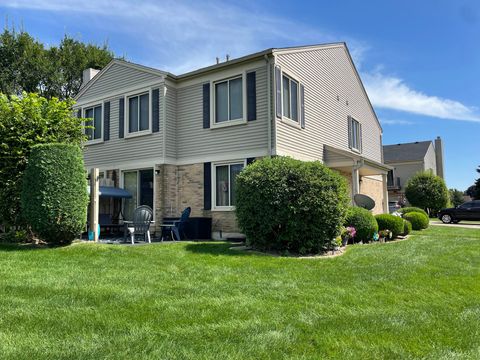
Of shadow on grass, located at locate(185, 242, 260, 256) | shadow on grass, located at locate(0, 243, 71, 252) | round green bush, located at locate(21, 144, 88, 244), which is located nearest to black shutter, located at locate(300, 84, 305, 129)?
shadow on grass, located at locate(185, 242, 260, 256)

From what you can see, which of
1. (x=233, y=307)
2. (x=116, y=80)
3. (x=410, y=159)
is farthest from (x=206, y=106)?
(x=410, y=159)

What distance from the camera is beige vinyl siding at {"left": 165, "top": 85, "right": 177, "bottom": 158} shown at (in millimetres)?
14055

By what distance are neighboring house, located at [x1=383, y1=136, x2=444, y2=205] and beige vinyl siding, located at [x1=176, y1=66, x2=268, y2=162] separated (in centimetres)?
3273

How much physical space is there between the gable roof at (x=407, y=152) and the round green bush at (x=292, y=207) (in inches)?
1551

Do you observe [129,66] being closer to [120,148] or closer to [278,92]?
[120,148]

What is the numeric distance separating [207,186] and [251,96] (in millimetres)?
3218

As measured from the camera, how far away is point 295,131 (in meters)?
13.5

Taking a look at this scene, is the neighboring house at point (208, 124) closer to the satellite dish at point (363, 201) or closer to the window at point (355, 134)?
the satellite dish at point (363, 201)

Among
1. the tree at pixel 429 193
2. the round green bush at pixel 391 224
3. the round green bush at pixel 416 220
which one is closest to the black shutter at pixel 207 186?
the round green bush at pixel 391 224

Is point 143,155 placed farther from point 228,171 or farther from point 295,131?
point 295,131

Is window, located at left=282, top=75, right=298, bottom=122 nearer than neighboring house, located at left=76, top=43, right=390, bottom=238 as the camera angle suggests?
No

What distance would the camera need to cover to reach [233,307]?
4.88 meters

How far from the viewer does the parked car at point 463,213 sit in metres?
25.0

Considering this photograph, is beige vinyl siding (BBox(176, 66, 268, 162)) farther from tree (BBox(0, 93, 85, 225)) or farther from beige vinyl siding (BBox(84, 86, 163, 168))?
tree (BBox(0, 93, 85, 225))
